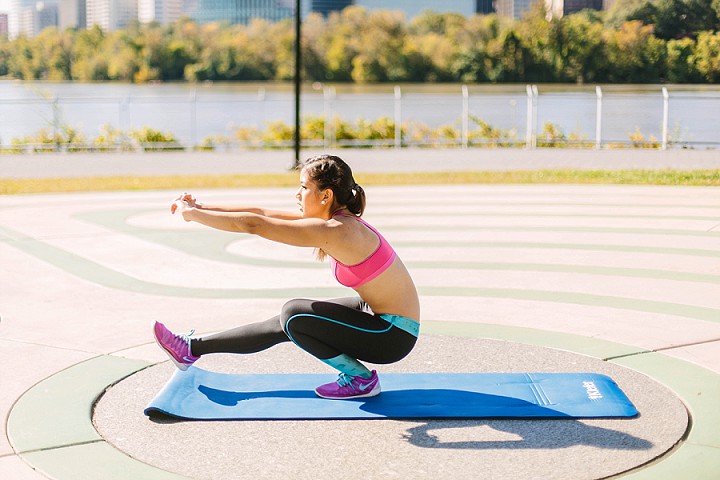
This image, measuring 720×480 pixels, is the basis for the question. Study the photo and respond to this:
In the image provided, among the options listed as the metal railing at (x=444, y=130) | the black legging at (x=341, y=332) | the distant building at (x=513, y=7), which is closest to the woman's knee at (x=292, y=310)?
the black legging at (x=341, y=332)

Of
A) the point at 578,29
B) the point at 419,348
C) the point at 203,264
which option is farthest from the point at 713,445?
the point at 578,29

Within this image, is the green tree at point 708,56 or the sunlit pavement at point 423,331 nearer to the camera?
the sunlit pavement at point 423,331

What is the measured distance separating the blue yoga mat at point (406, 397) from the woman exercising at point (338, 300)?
15 centimetres

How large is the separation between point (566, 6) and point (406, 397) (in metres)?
16.4

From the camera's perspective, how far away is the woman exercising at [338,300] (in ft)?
13.1

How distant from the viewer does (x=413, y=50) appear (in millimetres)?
34094

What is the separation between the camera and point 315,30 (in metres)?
41.8

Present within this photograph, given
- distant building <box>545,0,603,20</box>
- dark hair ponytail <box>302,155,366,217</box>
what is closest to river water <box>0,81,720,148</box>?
distant building <box>545,0,603,20</box>

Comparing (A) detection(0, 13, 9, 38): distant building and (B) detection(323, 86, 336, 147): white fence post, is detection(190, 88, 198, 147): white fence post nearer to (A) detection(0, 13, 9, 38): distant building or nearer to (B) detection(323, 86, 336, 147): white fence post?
(B) detection(323, 86, 336, 147): white fence post

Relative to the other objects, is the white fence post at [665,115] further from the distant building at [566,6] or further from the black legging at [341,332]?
the black legging at [341,332]

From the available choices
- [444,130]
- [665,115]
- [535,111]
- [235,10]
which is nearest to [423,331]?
[665,115]

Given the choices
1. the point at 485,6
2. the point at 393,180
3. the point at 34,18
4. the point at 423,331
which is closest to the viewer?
the point at 423,331

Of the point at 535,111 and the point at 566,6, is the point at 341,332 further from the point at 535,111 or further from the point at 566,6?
the point at 535,111

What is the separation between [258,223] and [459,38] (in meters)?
24.4
